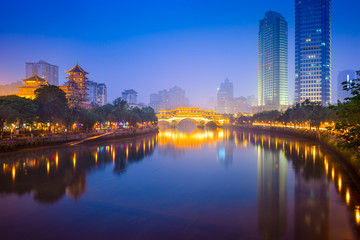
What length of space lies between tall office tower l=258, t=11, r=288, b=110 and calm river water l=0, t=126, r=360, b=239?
534ft

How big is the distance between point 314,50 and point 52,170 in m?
144

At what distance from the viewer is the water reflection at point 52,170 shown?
60.8 ft

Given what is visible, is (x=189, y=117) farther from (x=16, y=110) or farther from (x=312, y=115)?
(x=16, y=110)

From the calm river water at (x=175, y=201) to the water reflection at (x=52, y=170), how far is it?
88 millimetres

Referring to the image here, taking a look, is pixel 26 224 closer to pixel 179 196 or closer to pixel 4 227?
pixel 4 227

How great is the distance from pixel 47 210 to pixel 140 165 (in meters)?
16.1

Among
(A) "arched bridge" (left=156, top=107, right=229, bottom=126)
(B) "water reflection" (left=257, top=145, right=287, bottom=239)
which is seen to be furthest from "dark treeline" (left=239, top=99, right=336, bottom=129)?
(A) "arched bridge" (left=156, top=107, right=229, bottom=126)

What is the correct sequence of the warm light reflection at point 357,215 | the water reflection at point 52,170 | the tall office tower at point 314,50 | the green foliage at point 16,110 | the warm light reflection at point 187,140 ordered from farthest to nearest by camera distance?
the tall office tower at point 314,50, the warm light reflection at point 187,140, the green foliage at point 16,110, the water reflection at point 52,170, the warm light reflection at point 357,215

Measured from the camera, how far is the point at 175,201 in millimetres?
16781

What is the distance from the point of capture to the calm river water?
12141mm

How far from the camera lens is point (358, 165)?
68.2 ft

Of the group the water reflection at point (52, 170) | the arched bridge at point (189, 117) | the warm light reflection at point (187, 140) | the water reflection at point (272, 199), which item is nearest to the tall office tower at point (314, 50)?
the arched bridge at point (189, 117)

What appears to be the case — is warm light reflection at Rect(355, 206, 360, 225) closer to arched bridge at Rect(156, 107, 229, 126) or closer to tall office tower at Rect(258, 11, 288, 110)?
arched bridge at Rect(156, 107, 229, 126)

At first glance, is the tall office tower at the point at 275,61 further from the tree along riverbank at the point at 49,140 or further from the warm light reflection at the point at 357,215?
the warm light reflection at the point at 357,215
